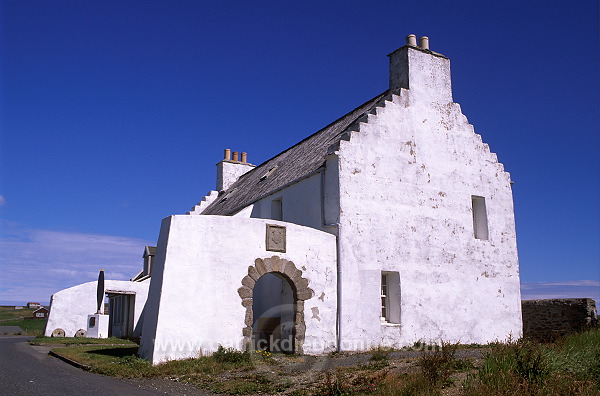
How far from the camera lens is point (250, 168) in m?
32.6

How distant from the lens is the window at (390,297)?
16578 mm

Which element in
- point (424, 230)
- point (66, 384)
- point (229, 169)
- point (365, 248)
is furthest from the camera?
point (229, 169)

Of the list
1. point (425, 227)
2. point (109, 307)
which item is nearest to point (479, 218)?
point (425, 227)

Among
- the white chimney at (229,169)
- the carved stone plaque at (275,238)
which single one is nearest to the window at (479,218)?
the carved stone plaque at (275,238)

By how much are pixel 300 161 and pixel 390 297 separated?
20.7 ft

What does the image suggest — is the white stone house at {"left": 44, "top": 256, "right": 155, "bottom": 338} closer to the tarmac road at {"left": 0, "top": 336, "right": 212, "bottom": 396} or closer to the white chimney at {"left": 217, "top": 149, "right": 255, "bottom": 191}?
the white chimney at {"left": 217, "top": 149, "right": 255, "bottom": 191}

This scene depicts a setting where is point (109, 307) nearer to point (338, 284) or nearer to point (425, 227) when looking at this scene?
point (338, 284)

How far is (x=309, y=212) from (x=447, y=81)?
7.14m

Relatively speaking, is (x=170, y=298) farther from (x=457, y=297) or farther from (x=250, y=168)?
(x=250, y=168)

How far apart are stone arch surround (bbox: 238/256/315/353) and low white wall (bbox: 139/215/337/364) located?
0.12 metres

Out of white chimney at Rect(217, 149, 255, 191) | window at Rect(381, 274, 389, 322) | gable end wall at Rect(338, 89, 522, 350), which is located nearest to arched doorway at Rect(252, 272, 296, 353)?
gable end wall at Rect(338, 89, 522, 350)

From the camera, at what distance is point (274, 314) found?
1705 centimetres

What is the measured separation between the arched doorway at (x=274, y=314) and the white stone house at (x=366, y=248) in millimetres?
57

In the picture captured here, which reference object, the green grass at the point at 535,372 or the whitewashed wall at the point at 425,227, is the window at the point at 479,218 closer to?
the whitewashed wall at the point at 425,227
